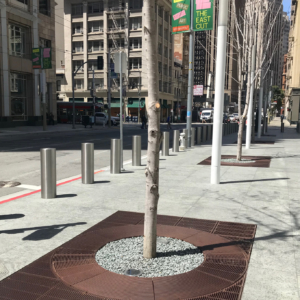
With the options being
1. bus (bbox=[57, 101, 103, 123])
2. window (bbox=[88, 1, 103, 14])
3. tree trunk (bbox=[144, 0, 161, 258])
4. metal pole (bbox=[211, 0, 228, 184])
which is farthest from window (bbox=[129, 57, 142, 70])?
tree trunk (bbox=[144, 0, 161, 258])

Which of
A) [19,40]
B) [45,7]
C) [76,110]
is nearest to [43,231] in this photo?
[19,40]

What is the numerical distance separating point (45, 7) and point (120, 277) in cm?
4247

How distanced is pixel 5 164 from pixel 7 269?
8446mm

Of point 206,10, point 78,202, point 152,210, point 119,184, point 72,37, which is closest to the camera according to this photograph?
point 152,210

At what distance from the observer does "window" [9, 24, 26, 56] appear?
34766 millimetres

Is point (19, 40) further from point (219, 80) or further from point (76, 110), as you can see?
point (219, 80)

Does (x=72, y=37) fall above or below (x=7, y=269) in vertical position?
above

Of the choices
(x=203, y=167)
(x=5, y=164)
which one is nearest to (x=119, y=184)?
(x=203, y=167)

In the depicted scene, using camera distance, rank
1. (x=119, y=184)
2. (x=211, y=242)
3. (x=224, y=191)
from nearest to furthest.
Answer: (x=211, y=242)
(x=224, y=191)
(x=119, y=184)

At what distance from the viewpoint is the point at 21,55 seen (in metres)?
36.4

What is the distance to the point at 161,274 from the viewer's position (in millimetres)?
3527

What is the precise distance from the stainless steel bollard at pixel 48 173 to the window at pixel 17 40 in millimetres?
32012

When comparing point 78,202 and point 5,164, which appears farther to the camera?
point 5,164

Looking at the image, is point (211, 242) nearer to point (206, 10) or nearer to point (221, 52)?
point (221, 52)
